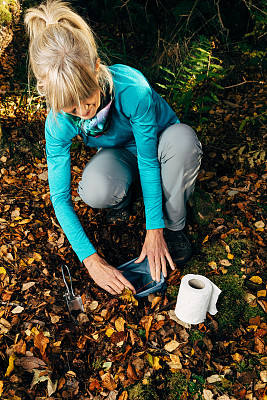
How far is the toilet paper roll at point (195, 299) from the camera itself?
2.08m

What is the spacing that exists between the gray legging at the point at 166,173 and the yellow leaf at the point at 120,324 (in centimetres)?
83

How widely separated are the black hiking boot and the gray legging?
0.06 metres

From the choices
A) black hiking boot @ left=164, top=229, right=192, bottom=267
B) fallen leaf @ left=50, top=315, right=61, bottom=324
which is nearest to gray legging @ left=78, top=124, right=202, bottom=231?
black hiking boot @ left=164, top=229, right=192, bottom=267

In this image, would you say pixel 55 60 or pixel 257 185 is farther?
pixel 257 185

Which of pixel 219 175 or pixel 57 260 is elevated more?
pixel 219 175

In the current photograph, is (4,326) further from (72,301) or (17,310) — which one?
(72,301)

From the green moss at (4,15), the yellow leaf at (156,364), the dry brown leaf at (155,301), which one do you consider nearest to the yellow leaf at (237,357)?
the yellow leaf at (156,364)

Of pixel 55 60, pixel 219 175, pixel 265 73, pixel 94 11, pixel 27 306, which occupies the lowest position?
pixel 27 306

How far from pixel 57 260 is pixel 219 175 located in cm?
185

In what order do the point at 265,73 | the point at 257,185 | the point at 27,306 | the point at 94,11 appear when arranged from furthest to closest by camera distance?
the point at 94,11 < the point at 265,73 < the point at 257,185 < the point at 27,306

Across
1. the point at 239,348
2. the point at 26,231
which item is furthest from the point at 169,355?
the point at 26,231

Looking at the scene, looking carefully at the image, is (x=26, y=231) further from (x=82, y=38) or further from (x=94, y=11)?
(x=94, y=11)

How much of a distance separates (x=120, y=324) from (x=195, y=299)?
0.56 m

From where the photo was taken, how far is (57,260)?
8.71 feet
